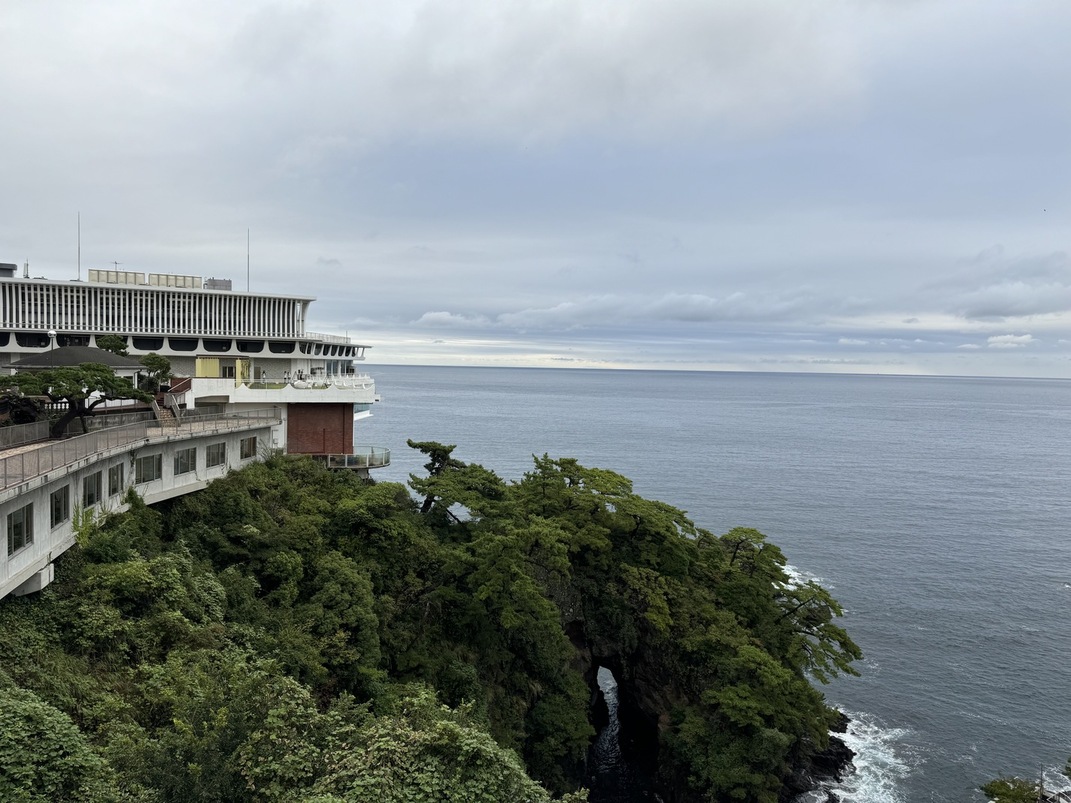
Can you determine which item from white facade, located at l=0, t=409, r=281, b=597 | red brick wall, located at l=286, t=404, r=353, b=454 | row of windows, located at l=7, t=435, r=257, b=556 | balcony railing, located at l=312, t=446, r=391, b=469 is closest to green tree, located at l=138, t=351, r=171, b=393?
white facade, located at l=0, t=409, r=281, b=597

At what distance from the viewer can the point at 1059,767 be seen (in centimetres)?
3612

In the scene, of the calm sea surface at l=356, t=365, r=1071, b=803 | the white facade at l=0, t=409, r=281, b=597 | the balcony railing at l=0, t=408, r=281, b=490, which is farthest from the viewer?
the calm sea surface at l=356, t=365, r=1071, b=803

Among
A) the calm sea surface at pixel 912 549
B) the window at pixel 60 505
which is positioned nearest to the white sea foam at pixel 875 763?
the calm sea surface at pixel 912 549

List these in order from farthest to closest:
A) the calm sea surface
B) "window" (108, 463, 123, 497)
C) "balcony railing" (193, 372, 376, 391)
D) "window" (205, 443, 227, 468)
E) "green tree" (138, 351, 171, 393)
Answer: "balcony railing" (193, 372, 376, 391) → the calm sea surface → "green tree" (138, 351, 171, 393) → "window" (205, 443, 227, 468) → "window" (108, 463, 123, 497)

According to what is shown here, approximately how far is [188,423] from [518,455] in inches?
3017

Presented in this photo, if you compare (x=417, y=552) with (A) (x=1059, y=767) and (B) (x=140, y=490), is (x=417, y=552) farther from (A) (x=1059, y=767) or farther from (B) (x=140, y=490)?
(A) (x=1059, y=767)

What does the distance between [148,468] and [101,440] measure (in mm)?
5464

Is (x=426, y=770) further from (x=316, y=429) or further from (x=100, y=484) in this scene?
(x=316, y=429)

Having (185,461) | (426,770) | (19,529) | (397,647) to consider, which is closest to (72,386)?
(19,529)

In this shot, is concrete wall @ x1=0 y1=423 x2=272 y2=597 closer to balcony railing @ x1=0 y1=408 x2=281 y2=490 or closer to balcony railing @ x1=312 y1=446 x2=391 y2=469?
balcony railing @ x1=0 y1=408 x2=281 y2=490

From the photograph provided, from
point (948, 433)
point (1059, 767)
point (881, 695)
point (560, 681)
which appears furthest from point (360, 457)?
point (948, 433)

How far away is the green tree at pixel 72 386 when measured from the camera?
28000 millimetres

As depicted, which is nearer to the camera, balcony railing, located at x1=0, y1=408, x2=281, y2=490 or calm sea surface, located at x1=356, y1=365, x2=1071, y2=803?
balcony railing, located at x1=0, y1=408, x2=281, y2=490

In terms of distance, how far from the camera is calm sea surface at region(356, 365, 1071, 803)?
38906 mm
